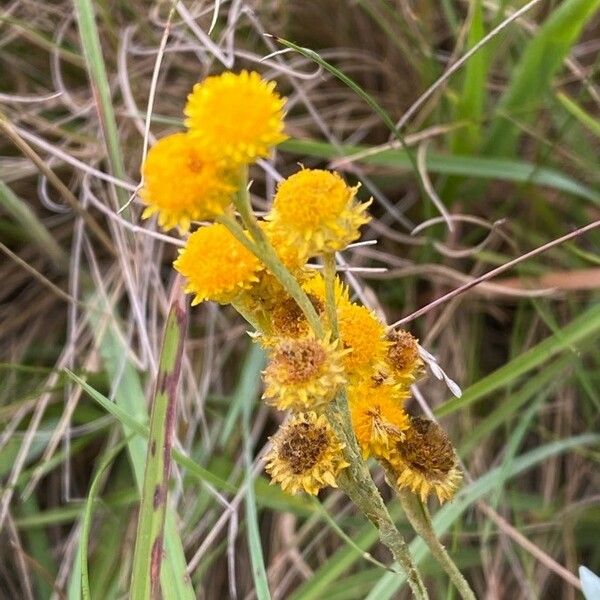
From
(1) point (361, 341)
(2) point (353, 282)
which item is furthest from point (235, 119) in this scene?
(2) point (353, 282)

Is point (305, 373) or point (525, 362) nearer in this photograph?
point (305, 373)

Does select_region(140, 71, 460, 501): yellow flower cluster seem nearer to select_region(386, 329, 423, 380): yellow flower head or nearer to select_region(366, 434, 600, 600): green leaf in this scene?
select_region(386, 329, 423, 380): yellow flower head

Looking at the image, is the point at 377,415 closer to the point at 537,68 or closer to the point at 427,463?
the point at 427,463

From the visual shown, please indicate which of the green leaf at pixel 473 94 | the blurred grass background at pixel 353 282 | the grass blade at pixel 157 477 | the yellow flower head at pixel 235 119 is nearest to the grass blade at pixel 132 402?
the blurred grass background at pixel 353 282

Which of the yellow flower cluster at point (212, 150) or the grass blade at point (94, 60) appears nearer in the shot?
the yellow flower cluster at point (212, 150)

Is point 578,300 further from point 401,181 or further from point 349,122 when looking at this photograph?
point 349,122

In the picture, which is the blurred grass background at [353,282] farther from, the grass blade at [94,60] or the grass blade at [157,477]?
the grass blade at [157,477]
